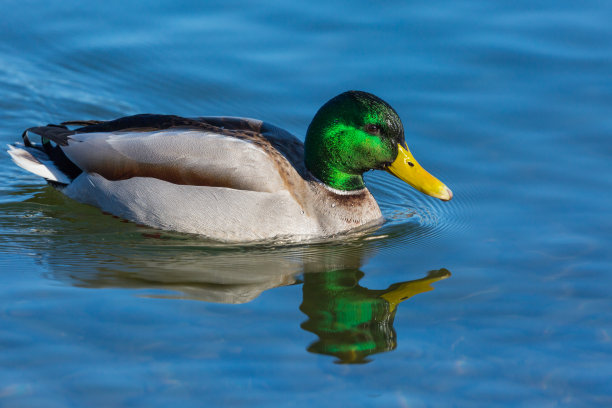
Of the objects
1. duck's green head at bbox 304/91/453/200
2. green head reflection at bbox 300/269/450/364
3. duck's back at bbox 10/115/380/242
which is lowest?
green head reflection at bbox 300/269/450/364

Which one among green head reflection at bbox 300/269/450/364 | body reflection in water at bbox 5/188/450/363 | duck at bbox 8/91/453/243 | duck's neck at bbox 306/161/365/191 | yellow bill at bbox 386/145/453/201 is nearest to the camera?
green head reflection at bbox 300/269/450/364

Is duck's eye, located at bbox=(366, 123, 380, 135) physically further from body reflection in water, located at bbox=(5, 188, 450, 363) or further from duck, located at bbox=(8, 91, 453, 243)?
body reflection in water, located at bbox=(5, 188, 450, 363)

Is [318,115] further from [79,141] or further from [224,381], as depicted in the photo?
[224,381]

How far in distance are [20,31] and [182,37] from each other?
1945 mm

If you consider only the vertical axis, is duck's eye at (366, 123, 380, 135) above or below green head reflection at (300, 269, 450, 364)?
above

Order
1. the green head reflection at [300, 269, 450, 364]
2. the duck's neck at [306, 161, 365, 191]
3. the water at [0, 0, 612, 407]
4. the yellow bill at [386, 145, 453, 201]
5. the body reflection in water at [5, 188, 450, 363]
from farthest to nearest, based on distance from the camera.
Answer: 1. the duck's neck at [306, 161, 365, 191]
2. the yellow bill at [386, 145, 453, 201]
3. the body reflection in water at [5, 188, 450, 363]
4. the green head reflection at [300, 269, 450, 364]
5. the water at [0, 0, 612, 407]

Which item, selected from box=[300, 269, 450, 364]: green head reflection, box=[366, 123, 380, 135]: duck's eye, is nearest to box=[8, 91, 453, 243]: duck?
box=[366, 123, 380, 135]: duck's eye

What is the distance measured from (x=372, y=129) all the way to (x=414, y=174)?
1.79 ft

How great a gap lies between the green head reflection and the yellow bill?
87 cm

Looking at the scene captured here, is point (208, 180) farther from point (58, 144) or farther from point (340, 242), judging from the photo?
point (58, 144)

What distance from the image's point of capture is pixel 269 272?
24.9ft

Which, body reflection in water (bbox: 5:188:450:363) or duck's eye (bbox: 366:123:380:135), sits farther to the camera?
duck's eye (bbox: 366:123:380:135)

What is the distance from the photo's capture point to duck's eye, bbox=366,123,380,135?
320 inches

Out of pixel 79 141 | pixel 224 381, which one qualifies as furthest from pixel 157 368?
pixel 79 141
